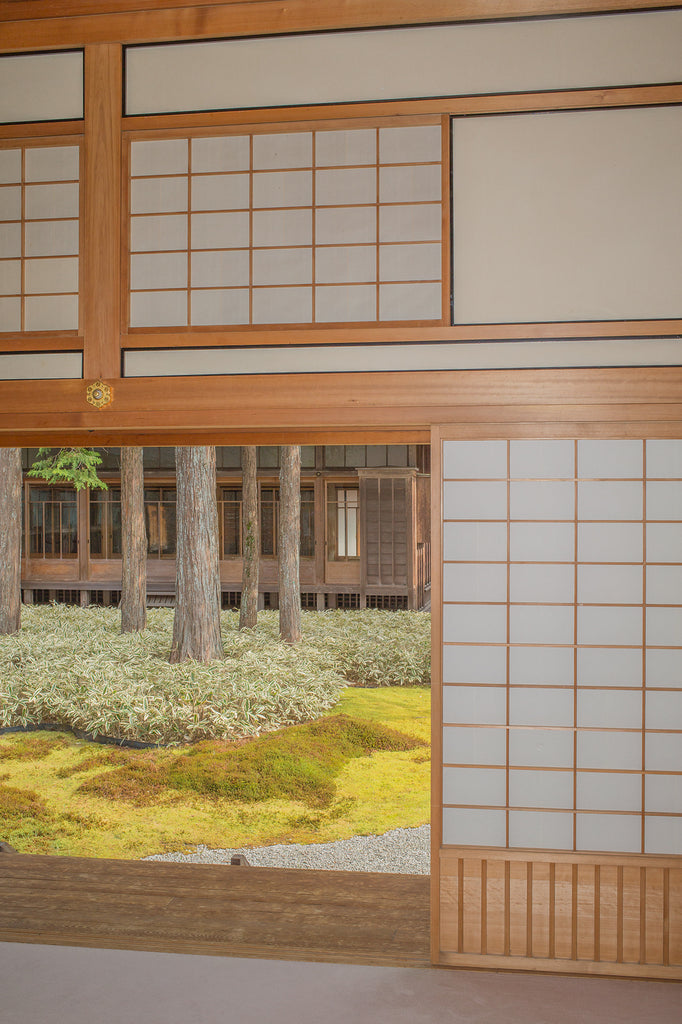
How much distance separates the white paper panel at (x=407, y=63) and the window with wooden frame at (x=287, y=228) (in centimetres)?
15

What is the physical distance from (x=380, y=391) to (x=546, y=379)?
613 millimetres

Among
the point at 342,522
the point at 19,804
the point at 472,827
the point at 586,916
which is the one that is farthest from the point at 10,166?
the point at 342,522

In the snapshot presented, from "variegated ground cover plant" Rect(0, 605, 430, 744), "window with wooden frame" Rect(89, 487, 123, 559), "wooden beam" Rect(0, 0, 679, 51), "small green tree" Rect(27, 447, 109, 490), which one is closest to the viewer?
"wooden beam" Rect(0, 0, 679, 51)

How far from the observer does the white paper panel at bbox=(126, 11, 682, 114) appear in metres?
2.71

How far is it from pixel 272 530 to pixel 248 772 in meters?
5.62

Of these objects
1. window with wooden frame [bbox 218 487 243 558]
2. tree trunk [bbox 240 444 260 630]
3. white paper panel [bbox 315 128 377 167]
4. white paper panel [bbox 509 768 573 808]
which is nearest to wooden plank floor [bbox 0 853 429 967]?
white paper panel [bbox 509 768 573 808]

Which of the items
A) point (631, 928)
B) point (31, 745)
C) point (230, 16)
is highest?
point (230, 16)

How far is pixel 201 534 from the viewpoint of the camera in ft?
26.2

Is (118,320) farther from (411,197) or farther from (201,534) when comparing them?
(201,534)

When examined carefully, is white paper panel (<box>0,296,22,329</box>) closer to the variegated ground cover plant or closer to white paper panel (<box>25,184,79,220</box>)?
white paper panel (<box>25,184,79,220</box>)

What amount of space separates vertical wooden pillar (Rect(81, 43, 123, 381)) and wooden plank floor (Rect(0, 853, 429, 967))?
2304 mm

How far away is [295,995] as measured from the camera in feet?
8.45

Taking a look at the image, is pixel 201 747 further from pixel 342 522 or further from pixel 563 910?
pixel 342 522

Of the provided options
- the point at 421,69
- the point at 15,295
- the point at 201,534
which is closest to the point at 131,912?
the point at 15,295
